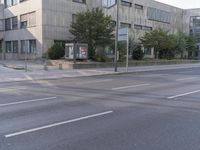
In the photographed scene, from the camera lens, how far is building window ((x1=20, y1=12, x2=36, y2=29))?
39.5 metres

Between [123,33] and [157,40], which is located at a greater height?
[157,40]

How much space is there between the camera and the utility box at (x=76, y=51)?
31.4 m

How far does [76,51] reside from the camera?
1246 inches

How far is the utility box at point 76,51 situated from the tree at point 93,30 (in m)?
1.97

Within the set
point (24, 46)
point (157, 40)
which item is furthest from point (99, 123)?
point (157, 40)

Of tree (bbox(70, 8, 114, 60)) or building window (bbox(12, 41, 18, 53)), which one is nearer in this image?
tree (bbox(70, 8, 114, 60))

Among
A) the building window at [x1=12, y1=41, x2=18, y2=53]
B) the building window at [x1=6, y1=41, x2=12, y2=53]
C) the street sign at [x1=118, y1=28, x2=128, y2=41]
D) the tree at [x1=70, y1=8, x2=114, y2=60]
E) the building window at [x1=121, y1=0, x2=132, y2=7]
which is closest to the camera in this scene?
the street sign at [x1=118, y1=28, x2=128, y2=41]

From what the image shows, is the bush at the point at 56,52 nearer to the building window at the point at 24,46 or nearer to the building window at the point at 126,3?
the building window at the point at 24,46

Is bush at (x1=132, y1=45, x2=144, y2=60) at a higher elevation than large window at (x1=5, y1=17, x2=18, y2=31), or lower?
lower

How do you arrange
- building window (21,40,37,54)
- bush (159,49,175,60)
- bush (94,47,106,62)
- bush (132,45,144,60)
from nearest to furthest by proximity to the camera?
bush (94,47,106,62)
building window (21,40,37,54)
bush (132,45,144,60)
bush (159,49,175,60)

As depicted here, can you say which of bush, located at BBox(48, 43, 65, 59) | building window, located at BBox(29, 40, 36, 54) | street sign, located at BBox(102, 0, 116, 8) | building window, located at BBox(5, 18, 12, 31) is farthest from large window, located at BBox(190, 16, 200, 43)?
bush, located at BBox(48, 43, 65, 59)

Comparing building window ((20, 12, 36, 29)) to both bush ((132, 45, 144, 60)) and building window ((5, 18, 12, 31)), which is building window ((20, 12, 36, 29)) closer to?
building window ((5, 18, 12, 31))

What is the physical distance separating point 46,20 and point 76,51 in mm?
8232

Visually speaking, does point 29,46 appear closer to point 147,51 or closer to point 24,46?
point 24,46
